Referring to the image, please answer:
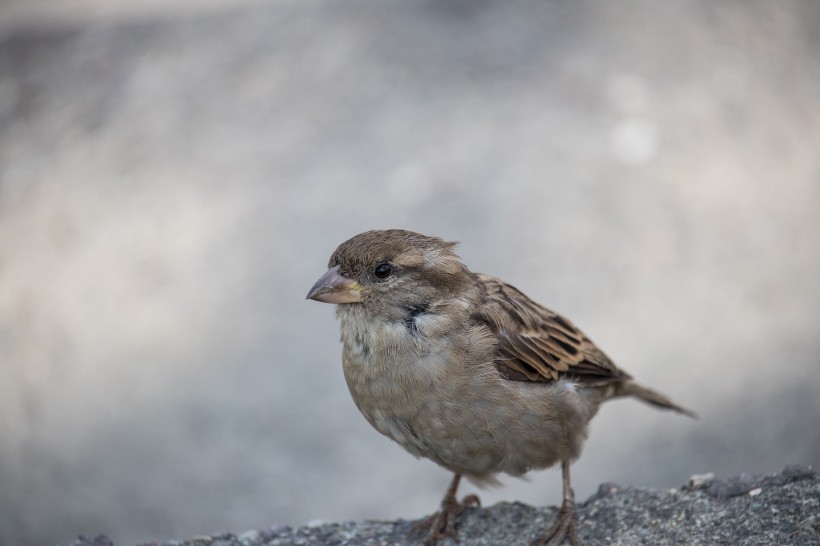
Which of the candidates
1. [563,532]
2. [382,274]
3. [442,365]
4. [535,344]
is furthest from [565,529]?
[382,274]

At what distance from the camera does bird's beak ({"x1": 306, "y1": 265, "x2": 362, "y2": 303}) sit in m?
4.62

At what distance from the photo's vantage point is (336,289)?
4648 mm

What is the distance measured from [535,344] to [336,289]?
1.07 m

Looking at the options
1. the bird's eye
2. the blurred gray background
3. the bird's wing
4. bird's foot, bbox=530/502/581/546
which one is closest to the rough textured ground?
bird's foot, bbox=530/502/581/546

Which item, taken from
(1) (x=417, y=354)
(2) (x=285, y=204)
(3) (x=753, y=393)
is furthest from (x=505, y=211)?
(1) (x=417, y=354)

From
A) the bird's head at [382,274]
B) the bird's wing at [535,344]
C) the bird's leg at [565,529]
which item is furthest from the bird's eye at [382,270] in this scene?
the bird's leg at [565,529]

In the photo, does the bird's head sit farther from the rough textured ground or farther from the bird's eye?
the rough textured ground

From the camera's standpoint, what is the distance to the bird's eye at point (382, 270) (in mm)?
4699

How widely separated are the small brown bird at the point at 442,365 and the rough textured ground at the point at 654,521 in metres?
0.18

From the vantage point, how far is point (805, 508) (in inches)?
180

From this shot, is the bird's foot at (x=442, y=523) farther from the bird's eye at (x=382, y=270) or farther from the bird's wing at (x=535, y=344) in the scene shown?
the bird's eye at (x=382, y=270)

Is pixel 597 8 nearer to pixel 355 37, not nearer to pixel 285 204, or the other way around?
pixel 355 37

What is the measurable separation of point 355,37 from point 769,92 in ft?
13.3

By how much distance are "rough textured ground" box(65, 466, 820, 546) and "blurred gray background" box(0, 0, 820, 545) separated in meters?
2.50
